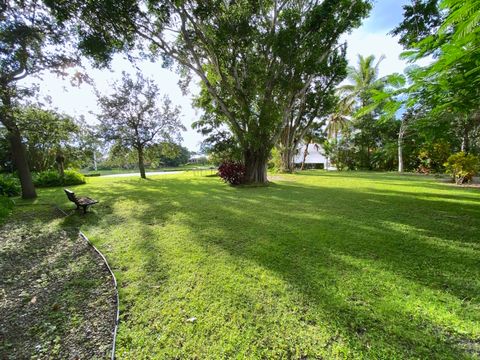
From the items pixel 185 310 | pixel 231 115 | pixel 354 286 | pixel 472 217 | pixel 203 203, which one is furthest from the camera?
pixel 231 115

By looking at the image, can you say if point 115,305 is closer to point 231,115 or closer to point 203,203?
point 203,203

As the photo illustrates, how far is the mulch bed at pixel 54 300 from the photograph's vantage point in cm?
215

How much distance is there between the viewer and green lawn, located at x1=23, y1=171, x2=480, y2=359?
2.00m

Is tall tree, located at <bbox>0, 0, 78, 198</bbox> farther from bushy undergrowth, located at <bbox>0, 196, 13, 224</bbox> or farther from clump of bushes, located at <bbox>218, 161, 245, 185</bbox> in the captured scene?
clump of bushes, located at <bbox>218, 161, 245, 185</bbox>

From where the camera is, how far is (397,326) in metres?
2.12

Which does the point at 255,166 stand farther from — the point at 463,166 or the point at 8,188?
the point at 8,188

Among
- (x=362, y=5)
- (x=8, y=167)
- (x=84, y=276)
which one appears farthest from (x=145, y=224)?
(x=8, y=167)

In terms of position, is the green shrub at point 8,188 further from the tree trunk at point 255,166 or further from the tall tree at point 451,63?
the tall tree at point 451,63

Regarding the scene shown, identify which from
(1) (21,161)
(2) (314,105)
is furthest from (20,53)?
(2) (314,105)

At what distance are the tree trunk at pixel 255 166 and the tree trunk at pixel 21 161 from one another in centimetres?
1015

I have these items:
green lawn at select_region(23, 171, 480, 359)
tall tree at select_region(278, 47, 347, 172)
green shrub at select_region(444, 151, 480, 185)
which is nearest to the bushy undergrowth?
green lawn at select_region(23, 171, 480, 359)

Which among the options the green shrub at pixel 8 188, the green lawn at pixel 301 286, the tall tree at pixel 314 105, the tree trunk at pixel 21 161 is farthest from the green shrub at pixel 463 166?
the green shrub at pixel 8 188

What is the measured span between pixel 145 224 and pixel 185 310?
3848mm

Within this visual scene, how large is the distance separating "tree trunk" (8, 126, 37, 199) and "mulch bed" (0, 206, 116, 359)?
6277mm
